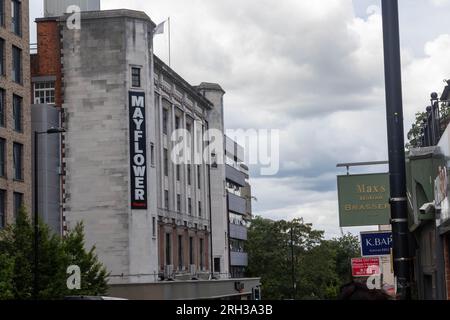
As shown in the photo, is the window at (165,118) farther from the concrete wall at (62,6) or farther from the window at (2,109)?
the window at (2,109)

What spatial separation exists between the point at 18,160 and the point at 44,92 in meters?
12.6

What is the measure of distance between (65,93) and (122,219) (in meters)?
10.5

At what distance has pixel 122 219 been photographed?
2534 inches

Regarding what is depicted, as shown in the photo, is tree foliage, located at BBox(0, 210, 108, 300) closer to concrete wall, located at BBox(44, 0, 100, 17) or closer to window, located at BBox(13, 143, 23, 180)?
window, located at BBox(13, 143, 23, 180)

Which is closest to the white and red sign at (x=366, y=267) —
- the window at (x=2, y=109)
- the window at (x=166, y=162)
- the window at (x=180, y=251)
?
the window at (x=2, y=109)

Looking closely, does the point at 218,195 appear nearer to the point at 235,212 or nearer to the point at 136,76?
the point at 235,212

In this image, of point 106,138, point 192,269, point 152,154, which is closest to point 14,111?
point 106,138

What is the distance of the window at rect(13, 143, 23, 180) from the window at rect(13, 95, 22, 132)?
107 cm

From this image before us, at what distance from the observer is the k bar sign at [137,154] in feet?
211

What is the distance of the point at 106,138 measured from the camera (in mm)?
64938

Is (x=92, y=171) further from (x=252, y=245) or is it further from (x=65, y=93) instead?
(x=252, y=245)

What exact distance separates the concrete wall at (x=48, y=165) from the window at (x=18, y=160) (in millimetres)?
6585

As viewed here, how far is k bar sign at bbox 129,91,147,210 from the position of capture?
211 ft
